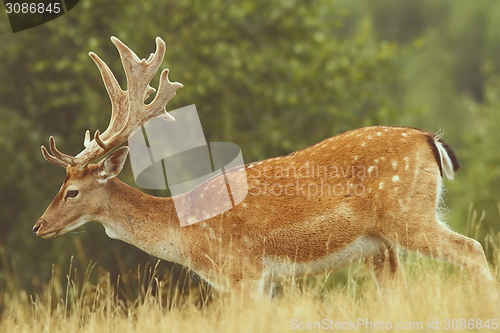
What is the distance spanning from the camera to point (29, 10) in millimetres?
11867

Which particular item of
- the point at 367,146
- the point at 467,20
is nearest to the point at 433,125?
the point at 467,20

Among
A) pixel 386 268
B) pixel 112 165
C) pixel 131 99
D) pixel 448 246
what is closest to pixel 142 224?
pixel 112 165

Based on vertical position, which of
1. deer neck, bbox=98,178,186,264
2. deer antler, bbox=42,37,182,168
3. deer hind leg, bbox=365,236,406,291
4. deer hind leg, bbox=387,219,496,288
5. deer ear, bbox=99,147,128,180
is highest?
deer antler, bbox=42,37,182,168

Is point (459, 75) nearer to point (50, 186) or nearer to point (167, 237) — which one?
point (50, 186)

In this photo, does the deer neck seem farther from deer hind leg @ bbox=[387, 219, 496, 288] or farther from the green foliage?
the green foliage

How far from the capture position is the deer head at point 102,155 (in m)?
6.02

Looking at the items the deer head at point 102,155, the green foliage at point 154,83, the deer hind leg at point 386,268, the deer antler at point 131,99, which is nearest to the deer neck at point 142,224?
the deer head at point 102,155

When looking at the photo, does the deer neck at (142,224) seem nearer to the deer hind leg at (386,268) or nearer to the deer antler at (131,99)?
the deer antler at (131,99)

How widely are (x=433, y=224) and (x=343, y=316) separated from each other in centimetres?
113

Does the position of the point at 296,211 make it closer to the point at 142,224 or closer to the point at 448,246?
the point at 448,246

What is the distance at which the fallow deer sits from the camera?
5.44 m

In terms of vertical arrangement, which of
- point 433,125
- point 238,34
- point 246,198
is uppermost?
point 238,34

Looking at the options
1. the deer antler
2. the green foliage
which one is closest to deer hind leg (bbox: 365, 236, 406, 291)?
the deer antler

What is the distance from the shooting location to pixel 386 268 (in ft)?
20.1
